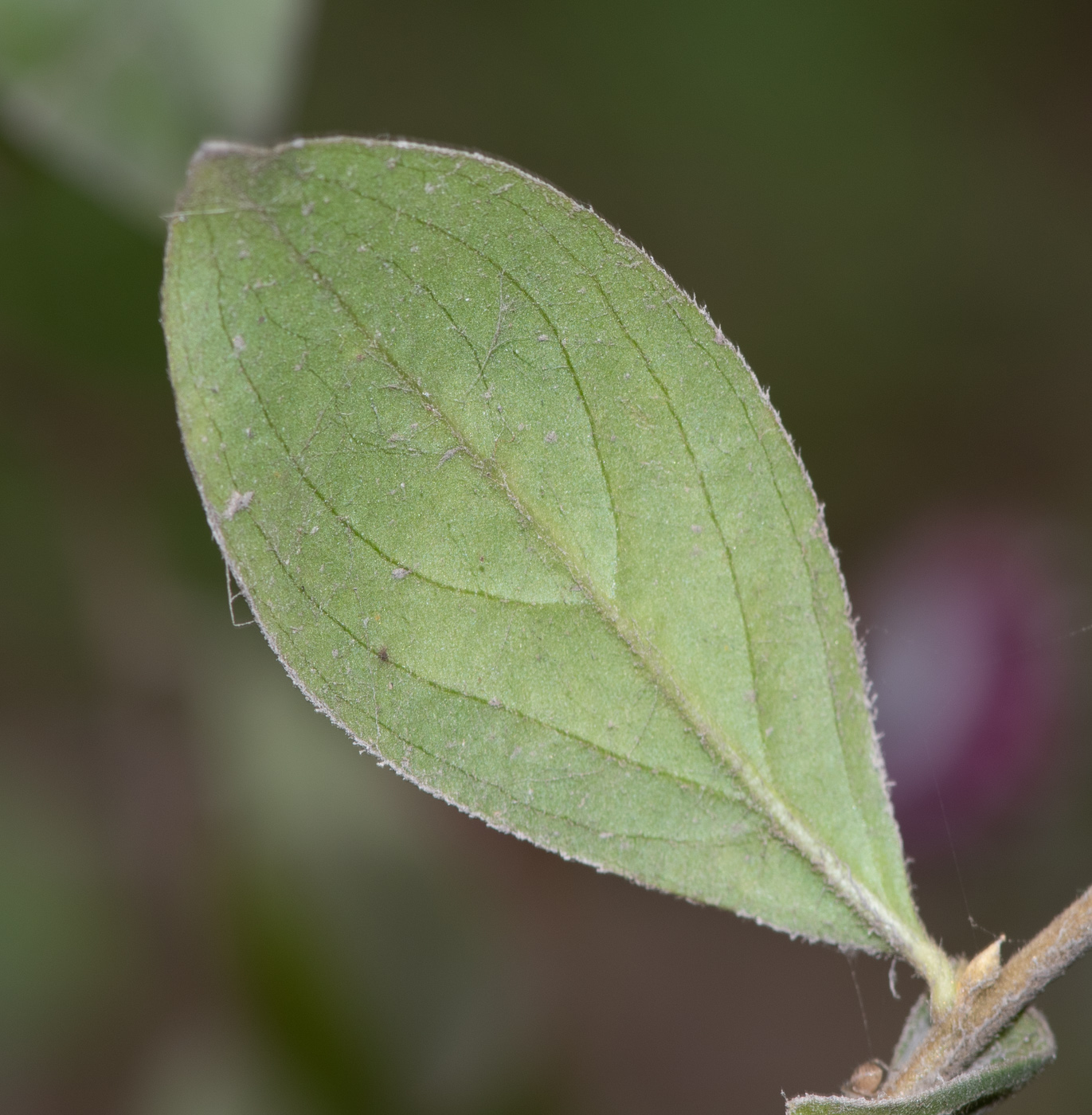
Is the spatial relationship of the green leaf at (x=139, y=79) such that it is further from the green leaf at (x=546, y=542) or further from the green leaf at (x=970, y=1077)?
the green leaf at (x=970, y=1077)

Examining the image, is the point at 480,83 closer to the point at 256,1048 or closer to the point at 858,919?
the point at 256,1048

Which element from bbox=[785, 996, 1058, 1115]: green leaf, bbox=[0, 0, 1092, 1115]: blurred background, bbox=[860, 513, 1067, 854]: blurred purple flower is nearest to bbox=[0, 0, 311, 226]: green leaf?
bbox=[0, 0, 1092, 1115]: blurred background

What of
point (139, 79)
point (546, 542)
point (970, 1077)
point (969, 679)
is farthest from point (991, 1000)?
point (969, 679)

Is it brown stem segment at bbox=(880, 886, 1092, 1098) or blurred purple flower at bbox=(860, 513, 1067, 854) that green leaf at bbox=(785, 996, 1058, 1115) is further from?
blurred purple flower at bbox=(860, 513, 1067, 854)

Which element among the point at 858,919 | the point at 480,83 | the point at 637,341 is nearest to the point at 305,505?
the point at 637,341

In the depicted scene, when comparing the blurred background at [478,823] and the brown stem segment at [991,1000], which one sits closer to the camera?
the brown stem segment at [991,1000]

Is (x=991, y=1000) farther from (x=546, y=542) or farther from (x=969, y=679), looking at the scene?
(x=969, y=679)

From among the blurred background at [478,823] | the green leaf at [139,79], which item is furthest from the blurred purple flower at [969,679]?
the green leaf at [139,79]
